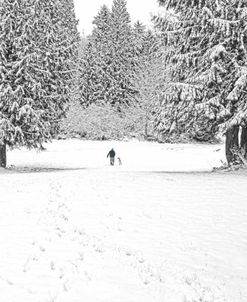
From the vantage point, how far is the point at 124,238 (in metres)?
10.6

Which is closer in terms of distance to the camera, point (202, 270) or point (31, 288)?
point (31, 288)

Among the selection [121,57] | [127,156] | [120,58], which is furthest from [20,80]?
[121,57]

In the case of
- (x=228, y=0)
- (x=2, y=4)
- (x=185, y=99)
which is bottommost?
(x=185, y=99)

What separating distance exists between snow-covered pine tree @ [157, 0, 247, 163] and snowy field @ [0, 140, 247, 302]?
2806 mm

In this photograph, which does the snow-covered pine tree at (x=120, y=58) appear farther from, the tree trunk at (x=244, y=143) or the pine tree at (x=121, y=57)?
the tree trunk at (x=244, y=143)

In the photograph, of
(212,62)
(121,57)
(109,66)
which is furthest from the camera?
(121,57)

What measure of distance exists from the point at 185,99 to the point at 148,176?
12.7 feet

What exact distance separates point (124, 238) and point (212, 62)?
10.3m

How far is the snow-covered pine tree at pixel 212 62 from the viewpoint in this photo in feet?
59.8

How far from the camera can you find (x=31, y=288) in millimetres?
7082

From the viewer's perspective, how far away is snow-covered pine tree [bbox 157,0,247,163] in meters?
18.2

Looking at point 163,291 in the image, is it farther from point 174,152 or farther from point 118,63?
point 118,63

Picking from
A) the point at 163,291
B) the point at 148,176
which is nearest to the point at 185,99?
the point at 148,176

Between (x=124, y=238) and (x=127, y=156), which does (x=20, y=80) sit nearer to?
(x=127, y=156)
